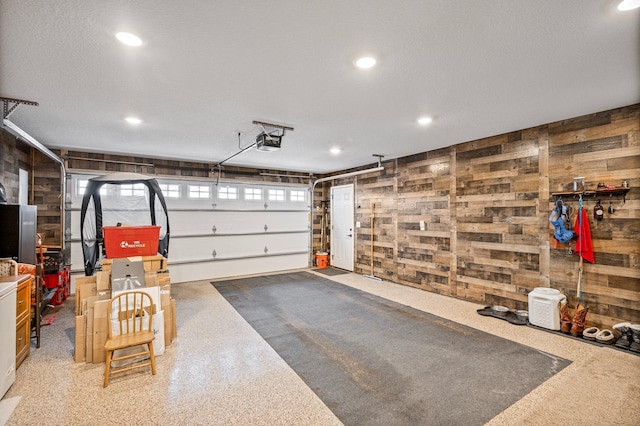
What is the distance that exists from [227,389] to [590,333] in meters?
3.97

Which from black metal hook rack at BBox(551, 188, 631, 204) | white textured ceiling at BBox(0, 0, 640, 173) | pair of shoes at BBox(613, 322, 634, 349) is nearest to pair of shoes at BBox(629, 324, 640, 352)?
pair of shoes at BBox(613, 322, 634, 349)

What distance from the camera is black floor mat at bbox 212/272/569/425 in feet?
7.39

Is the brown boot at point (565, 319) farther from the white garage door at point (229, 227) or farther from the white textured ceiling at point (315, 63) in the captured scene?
the white garage door at point (229, 227)

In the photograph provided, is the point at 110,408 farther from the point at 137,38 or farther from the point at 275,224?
the point at 275,224

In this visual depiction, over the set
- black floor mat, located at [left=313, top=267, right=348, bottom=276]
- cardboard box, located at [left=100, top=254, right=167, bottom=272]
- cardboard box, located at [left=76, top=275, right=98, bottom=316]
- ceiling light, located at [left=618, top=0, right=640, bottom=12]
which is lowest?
black floor mat, located at [left=313, top=267, right=348, bottom=276]

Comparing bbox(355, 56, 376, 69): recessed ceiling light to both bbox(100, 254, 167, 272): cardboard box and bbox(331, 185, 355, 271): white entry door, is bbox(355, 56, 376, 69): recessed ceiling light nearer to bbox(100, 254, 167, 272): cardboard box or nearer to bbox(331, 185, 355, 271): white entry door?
bbox(100, 254, 167, 272): cardboard box

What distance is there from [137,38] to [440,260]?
5187 millimetres

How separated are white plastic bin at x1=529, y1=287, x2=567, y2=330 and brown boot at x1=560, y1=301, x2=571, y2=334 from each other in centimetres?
4

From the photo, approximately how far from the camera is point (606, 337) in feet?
10.7

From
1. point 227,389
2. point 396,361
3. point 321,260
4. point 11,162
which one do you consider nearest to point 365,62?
point 396,361

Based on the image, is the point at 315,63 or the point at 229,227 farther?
the point at 229,227

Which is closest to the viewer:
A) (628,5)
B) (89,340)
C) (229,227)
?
(628,5)

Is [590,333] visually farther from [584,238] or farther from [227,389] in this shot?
[227,389]

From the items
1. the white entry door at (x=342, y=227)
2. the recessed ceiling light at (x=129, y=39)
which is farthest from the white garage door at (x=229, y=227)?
the recessed ceiling light at (x=129, y=39)
